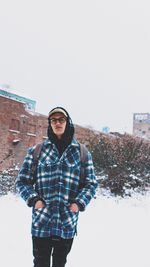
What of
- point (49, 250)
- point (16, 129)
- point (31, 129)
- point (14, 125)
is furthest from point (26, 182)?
point (31, 129)

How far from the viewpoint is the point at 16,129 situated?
18.1 metres

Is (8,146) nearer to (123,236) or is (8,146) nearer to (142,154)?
(142,154)

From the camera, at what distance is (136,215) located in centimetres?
918

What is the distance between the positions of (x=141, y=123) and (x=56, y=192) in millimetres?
76278

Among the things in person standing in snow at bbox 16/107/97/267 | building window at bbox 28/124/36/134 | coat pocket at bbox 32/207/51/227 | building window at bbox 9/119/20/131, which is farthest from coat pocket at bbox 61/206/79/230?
building window at bbox 28/124/36/134

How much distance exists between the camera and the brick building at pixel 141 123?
7569 cm

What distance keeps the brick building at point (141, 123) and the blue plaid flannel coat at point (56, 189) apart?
73352 mm

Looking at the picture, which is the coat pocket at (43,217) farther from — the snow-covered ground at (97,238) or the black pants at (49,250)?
the snow-covered ground at (97,238)

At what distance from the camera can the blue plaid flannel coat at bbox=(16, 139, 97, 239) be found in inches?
107

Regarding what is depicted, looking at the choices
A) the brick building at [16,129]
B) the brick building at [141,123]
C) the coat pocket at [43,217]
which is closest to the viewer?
the coat pocket at [43,217]

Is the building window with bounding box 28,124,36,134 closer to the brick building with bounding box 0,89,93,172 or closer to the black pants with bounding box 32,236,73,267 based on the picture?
the brick building with bounding box 0,89,93,172

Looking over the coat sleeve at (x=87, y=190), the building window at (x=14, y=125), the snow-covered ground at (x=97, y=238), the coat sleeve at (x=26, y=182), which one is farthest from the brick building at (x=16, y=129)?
the coat sleeve at (x=87, y=190)

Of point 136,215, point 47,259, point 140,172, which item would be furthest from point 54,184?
point 140,172

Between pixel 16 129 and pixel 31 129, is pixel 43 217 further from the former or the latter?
pixel 31 129
